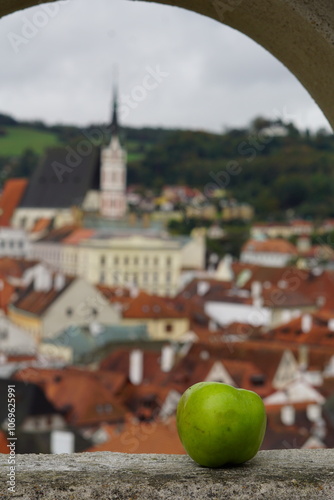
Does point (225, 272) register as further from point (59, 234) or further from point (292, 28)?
point (292, 28)

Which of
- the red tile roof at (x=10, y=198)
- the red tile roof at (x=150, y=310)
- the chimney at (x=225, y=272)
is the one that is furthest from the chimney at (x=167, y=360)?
the red tile roof at (x=10, y=198)

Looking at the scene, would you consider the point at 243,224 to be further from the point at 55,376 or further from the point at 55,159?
the point at 55,376

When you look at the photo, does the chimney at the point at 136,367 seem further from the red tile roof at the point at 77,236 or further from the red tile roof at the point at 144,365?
the red tile roof at the point at 77,236

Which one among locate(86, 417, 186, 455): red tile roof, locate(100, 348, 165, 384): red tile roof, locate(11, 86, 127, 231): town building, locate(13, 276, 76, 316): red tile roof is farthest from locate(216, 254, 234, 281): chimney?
locate(86, 417, 186, 455): red tile roof

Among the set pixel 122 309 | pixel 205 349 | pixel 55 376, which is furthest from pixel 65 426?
pixel 122 309

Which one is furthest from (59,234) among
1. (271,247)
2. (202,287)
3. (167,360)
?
(167,360)

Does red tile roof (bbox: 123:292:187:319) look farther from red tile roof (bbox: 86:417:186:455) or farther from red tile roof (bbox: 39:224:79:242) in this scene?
red tile roof (bbox: 86:417:186:455)

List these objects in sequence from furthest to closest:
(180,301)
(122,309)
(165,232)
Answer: (165,232)
(180,301)
(122,309)

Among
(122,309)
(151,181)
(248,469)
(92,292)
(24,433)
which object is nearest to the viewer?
(248,469)
